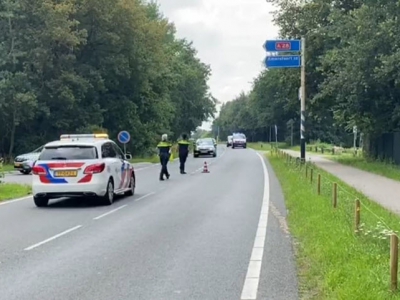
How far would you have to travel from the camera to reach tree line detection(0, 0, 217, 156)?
4538 cm

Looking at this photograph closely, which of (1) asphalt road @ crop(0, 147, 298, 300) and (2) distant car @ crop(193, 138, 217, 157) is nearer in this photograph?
(1) asphalt road @ crop(0, 147, 298, 300)

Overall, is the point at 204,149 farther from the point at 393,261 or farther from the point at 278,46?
the point at 393,261

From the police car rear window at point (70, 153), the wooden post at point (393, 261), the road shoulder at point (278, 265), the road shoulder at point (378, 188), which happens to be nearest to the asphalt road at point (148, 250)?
the road shoulder at point (278, 265)

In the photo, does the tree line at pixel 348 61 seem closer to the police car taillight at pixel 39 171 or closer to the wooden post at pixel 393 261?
the police car taillight at pixel 39 171

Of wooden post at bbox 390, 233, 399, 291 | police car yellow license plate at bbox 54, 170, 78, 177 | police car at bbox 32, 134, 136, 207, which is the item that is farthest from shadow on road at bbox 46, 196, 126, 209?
wooden post at bbox 390, 233, 399, 291

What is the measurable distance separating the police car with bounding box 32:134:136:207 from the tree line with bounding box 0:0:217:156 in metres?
26.6

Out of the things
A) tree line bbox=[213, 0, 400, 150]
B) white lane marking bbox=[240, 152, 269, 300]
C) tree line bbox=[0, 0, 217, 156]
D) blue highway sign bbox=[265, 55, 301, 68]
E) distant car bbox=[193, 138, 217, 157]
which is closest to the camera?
white lane marking bbox=[240, 152, 269, 300]

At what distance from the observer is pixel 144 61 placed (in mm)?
52969

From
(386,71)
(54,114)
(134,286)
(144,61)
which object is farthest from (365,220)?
(144,61)

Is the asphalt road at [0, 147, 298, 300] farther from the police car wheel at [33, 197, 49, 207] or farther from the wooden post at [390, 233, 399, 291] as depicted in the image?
the wooden post at [390, 233, 399, 291]

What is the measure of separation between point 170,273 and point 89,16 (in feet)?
144

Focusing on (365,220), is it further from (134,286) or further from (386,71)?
(386,71)

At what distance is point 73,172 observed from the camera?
55.2ft

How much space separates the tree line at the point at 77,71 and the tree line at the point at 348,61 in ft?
37.3
